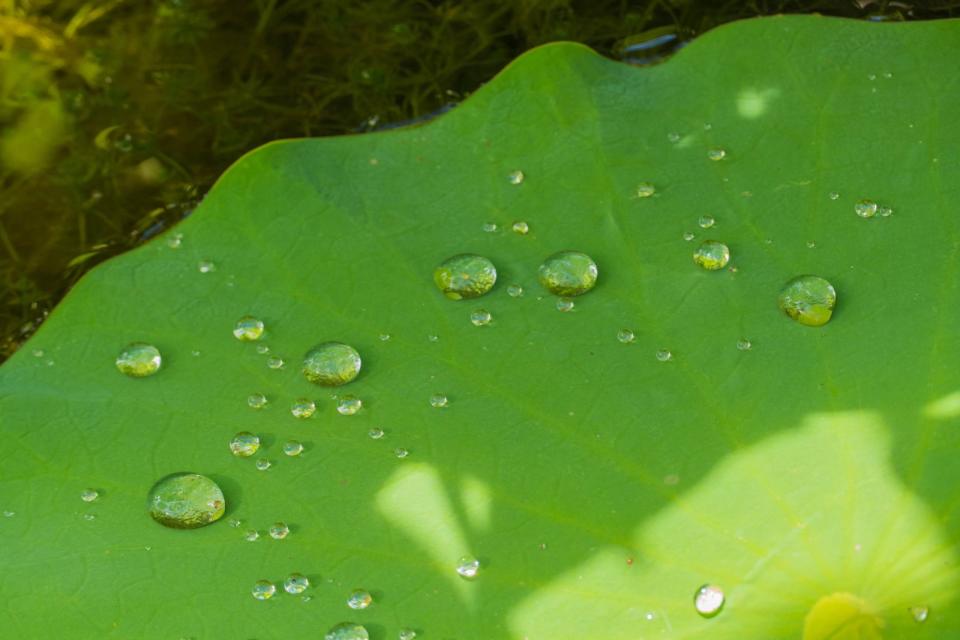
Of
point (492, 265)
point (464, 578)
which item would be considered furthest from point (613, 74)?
point (464, 578)

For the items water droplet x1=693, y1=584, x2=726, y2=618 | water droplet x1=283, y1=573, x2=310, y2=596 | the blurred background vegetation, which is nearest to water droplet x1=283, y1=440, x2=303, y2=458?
water droplet x1=283, y1=573, x2=310, y2=596

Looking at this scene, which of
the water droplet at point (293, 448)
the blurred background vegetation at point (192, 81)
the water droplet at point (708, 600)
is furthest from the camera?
the blurred background vegetation at point (192, 81)

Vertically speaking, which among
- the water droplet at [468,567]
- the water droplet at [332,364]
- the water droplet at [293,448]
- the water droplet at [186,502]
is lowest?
the water droplet at [468,567]

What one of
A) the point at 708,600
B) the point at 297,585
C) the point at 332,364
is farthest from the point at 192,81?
the point at 708,600

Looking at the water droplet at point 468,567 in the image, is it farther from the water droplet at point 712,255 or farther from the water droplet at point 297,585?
the water droplet at point 712,255

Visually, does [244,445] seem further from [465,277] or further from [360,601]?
[465,277]

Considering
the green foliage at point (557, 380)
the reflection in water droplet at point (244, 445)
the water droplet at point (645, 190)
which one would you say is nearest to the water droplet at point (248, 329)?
the green foliage at point (557, 380)
